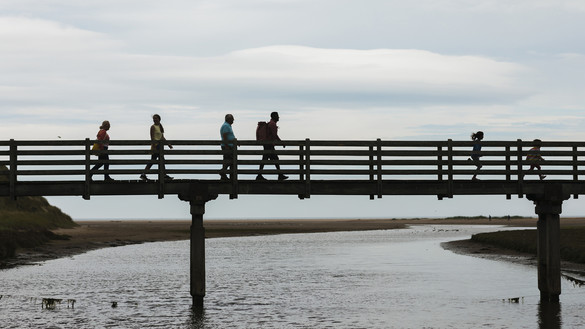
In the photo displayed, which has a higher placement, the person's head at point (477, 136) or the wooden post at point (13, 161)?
the person's head at point (477, 136)

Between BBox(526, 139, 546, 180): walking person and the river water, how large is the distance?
4.51 meters

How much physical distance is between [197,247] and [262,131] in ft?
13.7

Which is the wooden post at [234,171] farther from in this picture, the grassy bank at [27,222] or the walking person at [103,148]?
the grassy bank at [27,222]

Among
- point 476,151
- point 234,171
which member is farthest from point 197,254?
point 476,151

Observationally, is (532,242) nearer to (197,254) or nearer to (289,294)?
(289,294)

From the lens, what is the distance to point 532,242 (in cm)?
4788

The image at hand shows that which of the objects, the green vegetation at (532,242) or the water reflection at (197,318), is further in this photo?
the green vegetation at (532,242)

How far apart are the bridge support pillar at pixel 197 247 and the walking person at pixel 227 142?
1.00 metres

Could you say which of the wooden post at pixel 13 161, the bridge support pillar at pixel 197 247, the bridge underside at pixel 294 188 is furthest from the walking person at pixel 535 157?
the wooden post at pixel 13 161

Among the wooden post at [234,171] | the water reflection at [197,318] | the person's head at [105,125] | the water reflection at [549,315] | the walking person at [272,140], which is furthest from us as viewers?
the person's head at [105,125]

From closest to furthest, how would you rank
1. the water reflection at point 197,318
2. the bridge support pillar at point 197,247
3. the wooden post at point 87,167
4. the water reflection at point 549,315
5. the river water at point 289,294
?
1. the water reflection at point 549,315
2. the water reflection at point 197,318
3. the river water at point 289,294
4. the wooden post at point 87,167
5. the bridge support pillar at point 197,247

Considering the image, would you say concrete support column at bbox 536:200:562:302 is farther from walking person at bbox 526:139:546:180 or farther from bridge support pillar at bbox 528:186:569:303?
walking person at bbox 526:139:546:180

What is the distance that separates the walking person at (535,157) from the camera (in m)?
25.8

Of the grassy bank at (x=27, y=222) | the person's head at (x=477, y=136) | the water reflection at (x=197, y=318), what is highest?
the person's head at (x=477, y=136)
